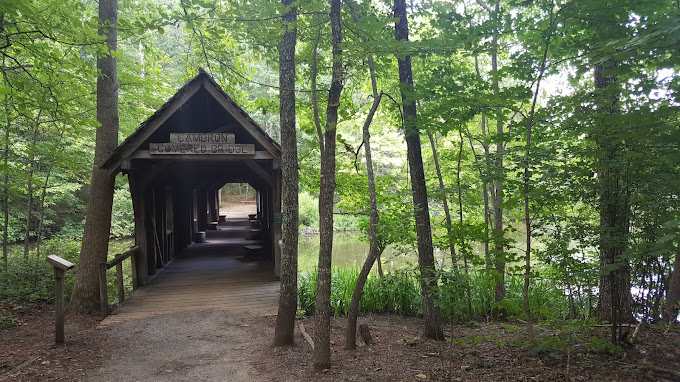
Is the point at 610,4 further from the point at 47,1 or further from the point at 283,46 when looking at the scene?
the point at 47,1

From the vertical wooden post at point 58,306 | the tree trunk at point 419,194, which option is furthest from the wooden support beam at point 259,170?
the vertical wooden post at point 58,306

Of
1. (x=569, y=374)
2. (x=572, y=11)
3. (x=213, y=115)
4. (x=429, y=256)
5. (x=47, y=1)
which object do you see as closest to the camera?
(x=569, y=374)

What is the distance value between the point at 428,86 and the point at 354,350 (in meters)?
3.64

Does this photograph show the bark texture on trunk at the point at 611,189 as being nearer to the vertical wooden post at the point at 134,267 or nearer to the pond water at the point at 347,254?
the vertical wooden post at the point at 134,267

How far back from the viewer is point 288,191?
537 centimetres

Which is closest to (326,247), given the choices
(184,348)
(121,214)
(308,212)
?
(184,348)

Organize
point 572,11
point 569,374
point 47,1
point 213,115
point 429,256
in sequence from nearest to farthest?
1. point 569,374
2. point 572,11
3. point 429,256
4. point 47,1
5. point 213,115

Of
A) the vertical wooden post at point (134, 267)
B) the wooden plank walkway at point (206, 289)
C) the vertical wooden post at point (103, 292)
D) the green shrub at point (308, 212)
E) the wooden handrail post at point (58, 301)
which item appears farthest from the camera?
the green shrub at point (308, 212)

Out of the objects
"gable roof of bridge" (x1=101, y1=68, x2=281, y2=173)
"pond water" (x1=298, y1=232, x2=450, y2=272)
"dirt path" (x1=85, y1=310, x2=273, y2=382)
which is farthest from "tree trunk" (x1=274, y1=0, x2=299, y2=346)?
"pond water" (x1=298, y1=232, x2=450, y2=272)

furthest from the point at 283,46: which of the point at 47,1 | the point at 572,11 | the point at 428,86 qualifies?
the point at 47,1

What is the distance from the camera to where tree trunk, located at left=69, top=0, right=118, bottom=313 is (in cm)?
755

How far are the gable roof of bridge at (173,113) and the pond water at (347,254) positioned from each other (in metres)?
Answer: 5.91

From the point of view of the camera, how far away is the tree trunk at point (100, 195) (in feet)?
24.8

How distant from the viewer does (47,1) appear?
6.79 metres
